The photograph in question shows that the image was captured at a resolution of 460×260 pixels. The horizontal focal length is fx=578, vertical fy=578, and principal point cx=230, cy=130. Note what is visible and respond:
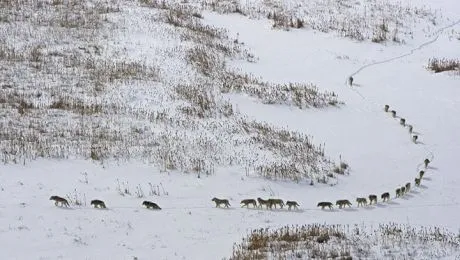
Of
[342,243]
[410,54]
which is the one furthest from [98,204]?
[410,54]

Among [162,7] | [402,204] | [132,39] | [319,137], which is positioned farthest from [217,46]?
[402,204]

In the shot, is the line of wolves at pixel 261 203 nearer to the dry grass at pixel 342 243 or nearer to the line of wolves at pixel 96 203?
the dry grass at pixel 342 243

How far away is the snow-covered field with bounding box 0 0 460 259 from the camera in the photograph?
12.7 meters

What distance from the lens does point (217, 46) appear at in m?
26.1

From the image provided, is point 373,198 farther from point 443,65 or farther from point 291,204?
point 443,65

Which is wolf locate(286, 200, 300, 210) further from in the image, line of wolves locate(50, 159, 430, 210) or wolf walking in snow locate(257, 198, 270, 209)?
wolf walking in snow locate(257, 198, 270, 209)

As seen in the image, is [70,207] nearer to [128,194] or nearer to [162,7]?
[128,194]

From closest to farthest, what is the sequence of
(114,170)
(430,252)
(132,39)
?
(430,252) < (114,170) < (132,39)

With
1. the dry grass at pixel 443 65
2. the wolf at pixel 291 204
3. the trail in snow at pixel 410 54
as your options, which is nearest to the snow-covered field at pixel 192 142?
the trail in snow at pixel 410 54

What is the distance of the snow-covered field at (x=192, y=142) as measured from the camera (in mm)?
12695

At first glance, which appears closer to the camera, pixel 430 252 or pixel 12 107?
pixel 430 252

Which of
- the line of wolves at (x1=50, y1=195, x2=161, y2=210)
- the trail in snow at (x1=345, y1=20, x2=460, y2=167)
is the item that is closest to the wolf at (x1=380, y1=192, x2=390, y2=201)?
the trail in snow at (x1=345, y1=20, x2=460, y2=167)

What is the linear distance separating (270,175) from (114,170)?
424cm

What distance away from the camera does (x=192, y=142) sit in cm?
1725
